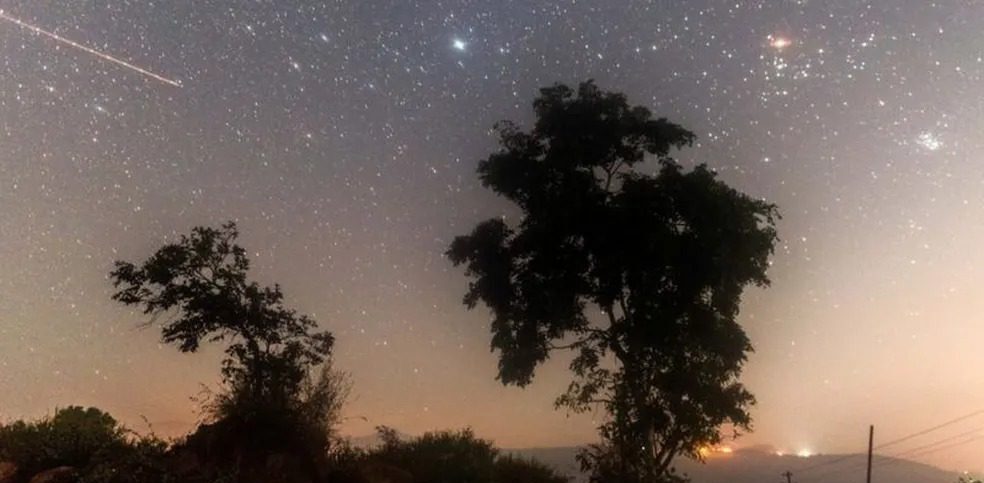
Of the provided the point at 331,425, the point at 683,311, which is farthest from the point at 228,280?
the point at 683,311

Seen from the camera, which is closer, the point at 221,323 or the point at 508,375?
the point at 221,323

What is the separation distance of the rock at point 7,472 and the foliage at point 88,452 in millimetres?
115

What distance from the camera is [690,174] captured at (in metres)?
19.3

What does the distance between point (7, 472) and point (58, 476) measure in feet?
5.43

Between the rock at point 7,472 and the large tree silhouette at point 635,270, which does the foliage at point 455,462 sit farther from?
the rock at point 7,472

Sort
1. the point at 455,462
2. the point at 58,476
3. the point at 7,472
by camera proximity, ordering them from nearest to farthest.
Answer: the point at 58,476 → the point at 7,472 → the point at 455,462

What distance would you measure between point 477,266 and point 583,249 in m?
3.51

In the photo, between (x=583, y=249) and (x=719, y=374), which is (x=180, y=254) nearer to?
(x=583, y=249)

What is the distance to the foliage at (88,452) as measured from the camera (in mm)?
14594

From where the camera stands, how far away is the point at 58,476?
14.8 m

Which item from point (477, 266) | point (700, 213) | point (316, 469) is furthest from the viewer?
point (477, 266)

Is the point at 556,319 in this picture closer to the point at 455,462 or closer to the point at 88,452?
the point at 455,462

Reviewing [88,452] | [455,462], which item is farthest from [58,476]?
[455,462]

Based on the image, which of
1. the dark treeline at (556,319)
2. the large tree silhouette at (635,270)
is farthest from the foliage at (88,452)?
the large tree silhouette at (635,270)
